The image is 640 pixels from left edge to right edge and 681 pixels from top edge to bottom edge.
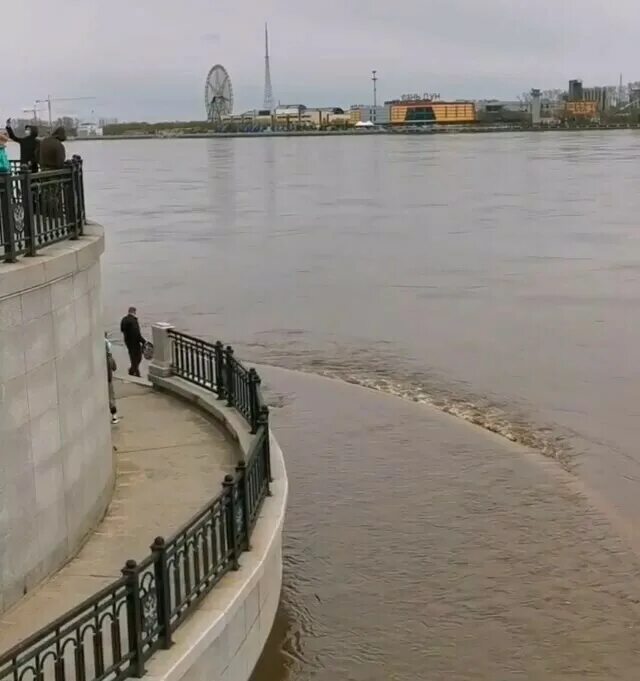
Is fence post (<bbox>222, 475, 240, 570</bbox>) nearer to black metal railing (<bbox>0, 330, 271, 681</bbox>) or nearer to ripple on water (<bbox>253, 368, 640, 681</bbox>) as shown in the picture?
black metal railing (<bbox>0, 330, 271, 681</bbox>)

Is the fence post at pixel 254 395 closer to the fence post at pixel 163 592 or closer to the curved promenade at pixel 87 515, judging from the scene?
the curved promenade at pixel 87 515

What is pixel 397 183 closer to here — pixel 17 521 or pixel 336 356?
pixel 336 356

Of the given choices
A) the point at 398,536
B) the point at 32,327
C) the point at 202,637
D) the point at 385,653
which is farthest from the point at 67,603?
the point at 398,536

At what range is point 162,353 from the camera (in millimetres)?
14078

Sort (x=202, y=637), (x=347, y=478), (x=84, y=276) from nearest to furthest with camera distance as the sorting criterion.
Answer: (x=202, y=637)
(x=84, y=276)
(x=347, y=478)

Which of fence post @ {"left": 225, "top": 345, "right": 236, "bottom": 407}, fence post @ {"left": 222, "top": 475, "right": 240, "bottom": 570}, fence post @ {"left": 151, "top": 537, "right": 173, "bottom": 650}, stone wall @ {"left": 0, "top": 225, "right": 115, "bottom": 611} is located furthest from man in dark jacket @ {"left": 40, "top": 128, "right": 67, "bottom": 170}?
fence post @ {"left": 151, "top": 537, "right": 173, "bottom": 650}

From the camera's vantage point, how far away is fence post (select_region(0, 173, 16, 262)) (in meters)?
7.77

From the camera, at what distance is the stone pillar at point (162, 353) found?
46.0 feet

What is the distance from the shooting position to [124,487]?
1032 cm

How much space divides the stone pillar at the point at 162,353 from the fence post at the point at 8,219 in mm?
6132

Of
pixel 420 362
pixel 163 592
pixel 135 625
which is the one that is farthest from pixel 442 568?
pixel 420 362

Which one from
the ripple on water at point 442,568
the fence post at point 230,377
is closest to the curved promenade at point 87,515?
the ripple on water at point 442,568

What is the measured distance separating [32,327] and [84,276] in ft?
3.89

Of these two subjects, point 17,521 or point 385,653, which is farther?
point 385,653
